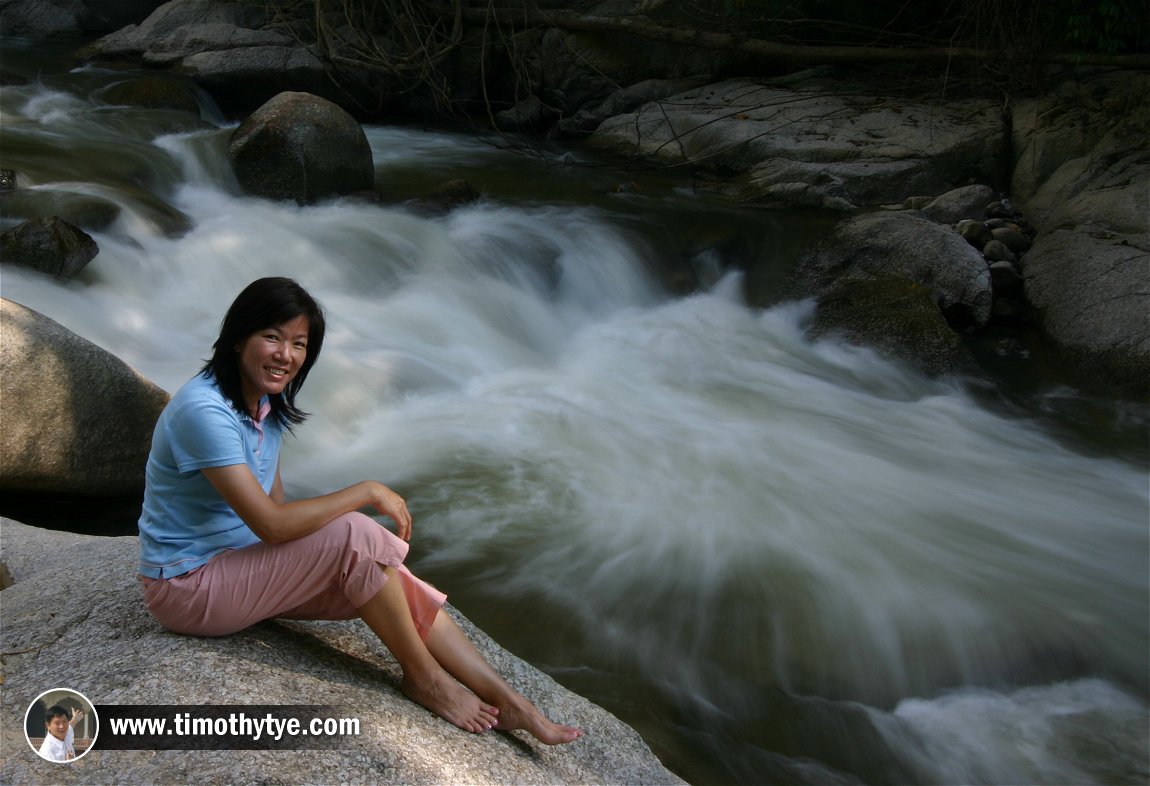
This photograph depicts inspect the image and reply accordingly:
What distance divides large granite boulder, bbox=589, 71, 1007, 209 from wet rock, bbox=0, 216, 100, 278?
547cm

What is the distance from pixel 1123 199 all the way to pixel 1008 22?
234 cm

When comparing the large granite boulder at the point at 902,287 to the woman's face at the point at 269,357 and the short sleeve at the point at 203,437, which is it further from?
the short sleeve at the point at 203,437

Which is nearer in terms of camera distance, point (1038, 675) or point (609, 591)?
point (1038, 675)

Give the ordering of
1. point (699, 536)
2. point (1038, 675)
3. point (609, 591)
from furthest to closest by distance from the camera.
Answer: point (699, 536), point (609, 591), point (1038, 675)

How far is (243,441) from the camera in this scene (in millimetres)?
2594

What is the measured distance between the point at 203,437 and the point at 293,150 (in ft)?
21.2

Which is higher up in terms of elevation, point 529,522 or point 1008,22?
point 1008,22

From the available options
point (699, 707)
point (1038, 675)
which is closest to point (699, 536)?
point (699, 707)

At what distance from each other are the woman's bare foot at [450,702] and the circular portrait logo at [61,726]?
79cm

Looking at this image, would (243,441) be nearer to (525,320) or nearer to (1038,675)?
(1038,675)

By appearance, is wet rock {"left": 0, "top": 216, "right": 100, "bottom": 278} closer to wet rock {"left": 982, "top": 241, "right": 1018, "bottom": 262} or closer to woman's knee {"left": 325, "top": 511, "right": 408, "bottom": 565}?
woman's knee {"left": 325, "top": 511, "right": 408, "bottom": 565}

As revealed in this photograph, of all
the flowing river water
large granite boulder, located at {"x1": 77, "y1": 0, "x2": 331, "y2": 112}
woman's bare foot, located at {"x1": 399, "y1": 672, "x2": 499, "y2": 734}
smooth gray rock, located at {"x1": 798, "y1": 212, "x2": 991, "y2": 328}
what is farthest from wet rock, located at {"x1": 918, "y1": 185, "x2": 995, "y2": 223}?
woman's bare foot, located at {"x1": 399, "y1": 672, "x2": 499, "y2": 734}

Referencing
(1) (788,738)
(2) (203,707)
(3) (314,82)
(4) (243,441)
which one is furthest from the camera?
(3) (314,82)

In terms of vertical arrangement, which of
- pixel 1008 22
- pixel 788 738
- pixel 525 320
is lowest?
pixel 788 738
